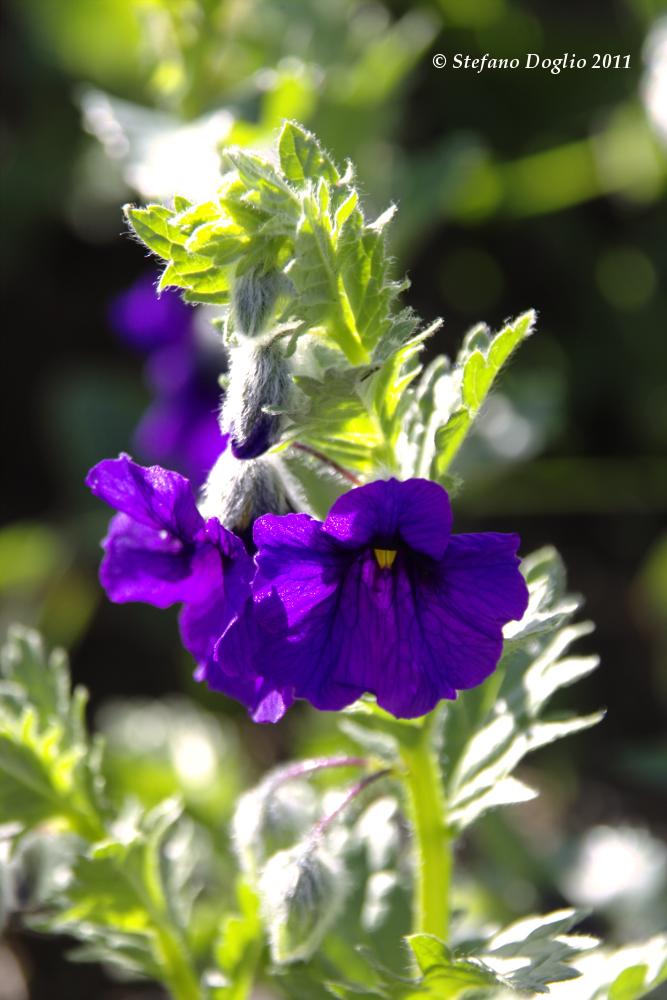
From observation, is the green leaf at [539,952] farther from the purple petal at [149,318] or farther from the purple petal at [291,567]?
the purple petal at [149,318]

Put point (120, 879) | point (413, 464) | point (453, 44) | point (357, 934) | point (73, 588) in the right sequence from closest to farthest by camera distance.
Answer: point (413, 464), point (120, 879), point (357, 934), point (73, 588), point (453, 44)

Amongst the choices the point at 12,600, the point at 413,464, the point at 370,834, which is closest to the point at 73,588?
the point at 12,600

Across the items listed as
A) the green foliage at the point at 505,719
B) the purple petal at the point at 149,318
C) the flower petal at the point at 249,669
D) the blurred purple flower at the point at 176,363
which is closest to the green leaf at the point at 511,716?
the green foliage at the point at 505,719

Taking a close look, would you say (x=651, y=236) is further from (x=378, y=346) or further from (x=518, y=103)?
(x=378, y=346)

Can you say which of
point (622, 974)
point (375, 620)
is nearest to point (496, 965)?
point (622, 974)

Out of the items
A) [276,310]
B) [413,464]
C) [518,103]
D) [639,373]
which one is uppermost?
[518,103]

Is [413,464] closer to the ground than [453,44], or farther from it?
closer to the ground

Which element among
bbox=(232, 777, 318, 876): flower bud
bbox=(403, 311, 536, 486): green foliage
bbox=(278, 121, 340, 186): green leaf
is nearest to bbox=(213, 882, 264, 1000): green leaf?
bbox=(232, 777, 318, 876): flower bud
